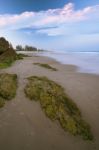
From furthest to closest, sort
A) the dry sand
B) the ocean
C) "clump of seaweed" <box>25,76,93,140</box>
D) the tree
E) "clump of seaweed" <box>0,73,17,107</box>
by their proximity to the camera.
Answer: the tree, the ocean, "clump of seaweed" <box>0,73,17,107</box>, "clump of seaweed" <box>25,76,93,140</box>, the dry sand

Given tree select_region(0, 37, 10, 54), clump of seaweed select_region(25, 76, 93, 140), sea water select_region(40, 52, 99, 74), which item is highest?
tree select_region(0, 37, 10, 54)

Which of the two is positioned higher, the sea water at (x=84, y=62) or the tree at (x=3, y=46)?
the tree at (x=3, y=46)

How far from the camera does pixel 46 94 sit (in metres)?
6.00

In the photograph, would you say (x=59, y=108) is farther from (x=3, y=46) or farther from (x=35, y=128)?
(x=3, y=46)

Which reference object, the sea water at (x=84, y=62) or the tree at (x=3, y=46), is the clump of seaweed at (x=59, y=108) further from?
the tree at (x=3, y=46)

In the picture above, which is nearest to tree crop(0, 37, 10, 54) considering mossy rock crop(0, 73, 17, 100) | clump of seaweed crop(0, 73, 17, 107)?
mossy rock crop(0, 73, 17, 100)

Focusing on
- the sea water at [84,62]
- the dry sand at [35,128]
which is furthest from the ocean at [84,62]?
the dry sand at [35,128]

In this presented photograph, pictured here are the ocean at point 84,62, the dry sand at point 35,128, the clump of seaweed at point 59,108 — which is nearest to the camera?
the dry sand at point 35,128

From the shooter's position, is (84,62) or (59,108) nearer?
(59,108)

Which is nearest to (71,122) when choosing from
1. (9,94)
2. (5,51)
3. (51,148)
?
(51,148)

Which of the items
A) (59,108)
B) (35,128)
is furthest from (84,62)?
(35,128)

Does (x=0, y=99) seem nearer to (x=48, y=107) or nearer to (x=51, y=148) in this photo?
(x=48, y=107)

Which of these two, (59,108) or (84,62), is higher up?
(59,108)

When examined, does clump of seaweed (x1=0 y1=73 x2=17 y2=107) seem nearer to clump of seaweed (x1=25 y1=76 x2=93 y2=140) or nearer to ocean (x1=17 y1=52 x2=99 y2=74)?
clump of seaweed (x1=25 y1=76 x2=93 y2=140)
